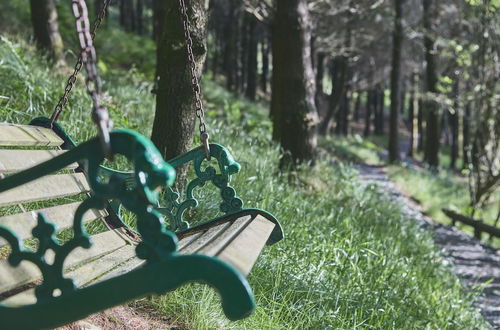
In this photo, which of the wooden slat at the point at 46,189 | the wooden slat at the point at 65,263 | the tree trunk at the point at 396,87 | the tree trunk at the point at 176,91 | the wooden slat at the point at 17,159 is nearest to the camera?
the wooden slat at the point at 65,263

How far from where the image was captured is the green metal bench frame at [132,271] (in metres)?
1.72

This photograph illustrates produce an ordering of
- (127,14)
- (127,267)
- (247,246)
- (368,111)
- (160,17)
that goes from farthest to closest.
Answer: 1. (127,14)
2. (368,111)
3. (160,17)
4. (127,267)
5. (247,246)

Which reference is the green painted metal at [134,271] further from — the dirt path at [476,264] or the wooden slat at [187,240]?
the dirt path at [476,264]

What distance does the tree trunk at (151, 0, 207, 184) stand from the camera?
437cm

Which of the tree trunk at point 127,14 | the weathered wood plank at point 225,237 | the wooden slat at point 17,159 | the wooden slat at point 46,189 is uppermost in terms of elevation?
the tree trunk at point 127,14

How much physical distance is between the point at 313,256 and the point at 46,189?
226 cm

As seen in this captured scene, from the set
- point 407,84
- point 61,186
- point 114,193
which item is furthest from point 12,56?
point 407,84

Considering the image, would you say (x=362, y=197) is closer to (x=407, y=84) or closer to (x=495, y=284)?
(x=495, y=284)

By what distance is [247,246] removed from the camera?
85.9 inches

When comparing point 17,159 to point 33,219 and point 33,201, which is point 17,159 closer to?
point 33,201

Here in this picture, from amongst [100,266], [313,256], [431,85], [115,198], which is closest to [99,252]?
[100,266]

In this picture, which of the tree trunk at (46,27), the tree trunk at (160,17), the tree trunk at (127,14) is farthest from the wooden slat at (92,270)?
the tree trunk at (127,14)

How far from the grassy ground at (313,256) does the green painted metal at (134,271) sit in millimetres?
1136

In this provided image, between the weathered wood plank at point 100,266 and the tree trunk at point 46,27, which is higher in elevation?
the tree trunk at point 46,27
